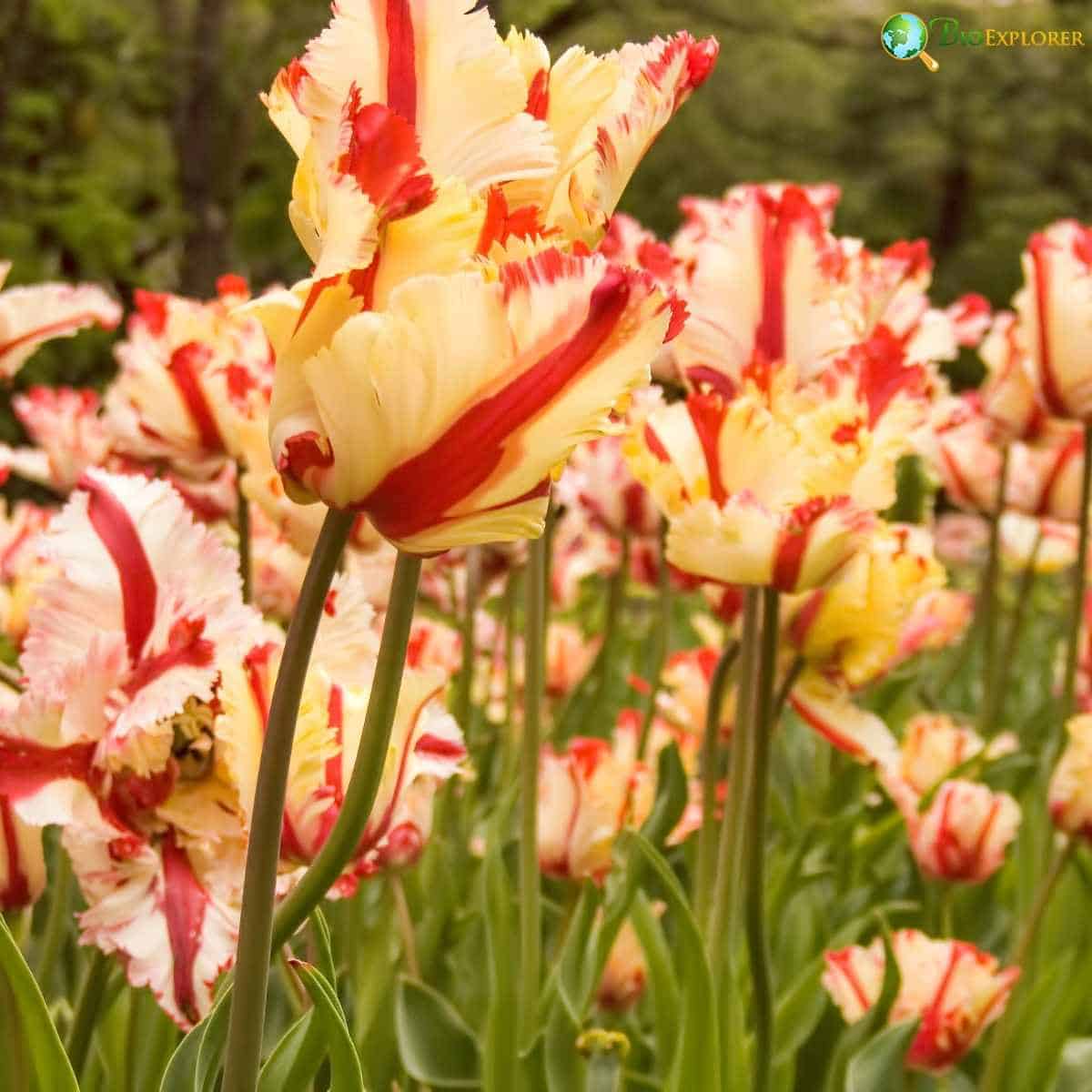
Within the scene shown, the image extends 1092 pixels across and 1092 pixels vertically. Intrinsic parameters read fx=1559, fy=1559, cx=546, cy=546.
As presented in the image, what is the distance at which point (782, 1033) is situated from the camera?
1.00 m

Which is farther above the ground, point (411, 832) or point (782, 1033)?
point (411, 832)

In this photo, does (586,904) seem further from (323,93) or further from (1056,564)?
(1056,564)

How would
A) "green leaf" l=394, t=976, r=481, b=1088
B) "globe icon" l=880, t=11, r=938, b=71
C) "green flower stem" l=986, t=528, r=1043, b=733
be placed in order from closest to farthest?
"green leaf" l=394, t=976, r=481, b=1088
"globe icon" l=880, t=11, r=938, b=71
"green flower stem" l=986, t=528, r=1043, b=733

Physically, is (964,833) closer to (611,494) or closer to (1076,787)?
(1076,787)

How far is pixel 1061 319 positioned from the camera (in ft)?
3.58

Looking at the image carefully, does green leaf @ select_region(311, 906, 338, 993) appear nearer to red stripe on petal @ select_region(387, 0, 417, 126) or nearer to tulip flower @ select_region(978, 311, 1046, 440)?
red stripe on petal @ select_region(387, 0, 417, 126)

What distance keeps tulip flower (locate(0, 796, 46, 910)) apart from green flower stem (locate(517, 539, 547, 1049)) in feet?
0.95

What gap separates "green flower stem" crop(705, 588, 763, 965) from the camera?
2.39 feet

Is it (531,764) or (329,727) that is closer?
(329,727)

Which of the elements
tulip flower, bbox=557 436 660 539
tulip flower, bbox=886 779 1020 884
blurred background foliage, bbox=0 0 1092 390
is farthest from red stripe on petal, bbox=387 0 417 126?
blurred background foliage, bbox=0 0 1092 390

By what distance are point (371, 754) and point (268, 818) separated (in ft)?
0.10

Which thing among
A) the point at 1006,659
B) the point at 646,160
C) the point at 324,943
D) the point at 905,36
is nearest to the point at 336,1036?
the point at 324,943

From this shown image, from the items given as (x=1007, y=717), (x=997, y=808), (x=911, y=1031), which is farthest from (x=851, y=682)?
(x=1007, y=717)

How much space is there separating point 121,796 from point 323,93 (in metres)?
0.25
